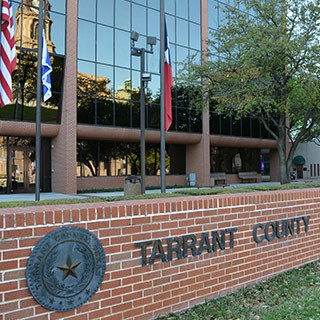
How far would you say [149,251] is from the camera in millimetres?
4289

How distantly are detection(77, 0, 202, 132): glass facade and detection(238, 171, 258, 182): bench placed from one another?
8.31 m

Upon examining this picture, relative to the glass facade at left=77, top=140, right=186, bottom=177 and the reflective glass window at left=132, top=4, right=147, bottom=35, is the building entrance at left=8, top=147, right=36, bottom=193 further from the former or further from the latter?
the reflective glass window at left=132, top=4, right=147, bottom=35

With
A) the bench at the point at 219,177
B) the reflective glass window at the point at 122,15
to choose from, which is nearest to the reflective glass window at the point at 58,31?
the reflective glass window at the point at 122,15

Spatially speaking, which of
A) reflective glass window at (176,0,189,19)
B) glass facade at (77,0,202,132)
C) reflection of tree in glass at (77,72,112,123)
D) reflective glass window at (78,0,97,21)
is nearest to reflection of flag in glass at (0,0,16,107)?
glass facade at (77,0,202,132)

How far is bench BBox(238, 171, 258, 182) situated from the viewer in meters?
33.9

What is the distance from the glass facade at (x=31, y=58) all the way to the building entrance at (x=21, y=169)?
2.33m

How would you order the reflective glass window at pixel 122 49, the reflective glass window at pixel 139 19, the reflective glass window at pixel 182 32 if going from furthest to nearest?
1. the reflective glass window at pixel 182 32
2. the reflective glass window at pixel 139 19
3. the reflective glass window at pixel 122 49

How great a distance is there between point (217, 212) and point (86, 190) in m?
19.1

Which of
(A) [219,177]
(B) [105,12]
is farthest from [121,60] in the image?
(A) [219,177]

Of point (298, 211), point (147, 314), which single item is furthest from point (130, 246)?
point (298, 211)

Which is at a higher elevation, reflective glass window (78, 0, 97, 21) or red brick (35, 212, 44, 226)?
reflective glass window (78, 0, 97, 21)

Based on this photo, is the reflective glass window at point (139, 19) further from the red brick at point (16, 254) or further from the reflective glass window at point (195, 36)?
the red brick at point (16, 254)

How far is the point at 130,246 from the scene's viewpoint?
411cm

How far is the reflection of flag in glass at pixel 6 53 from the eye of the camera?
6.94 m
